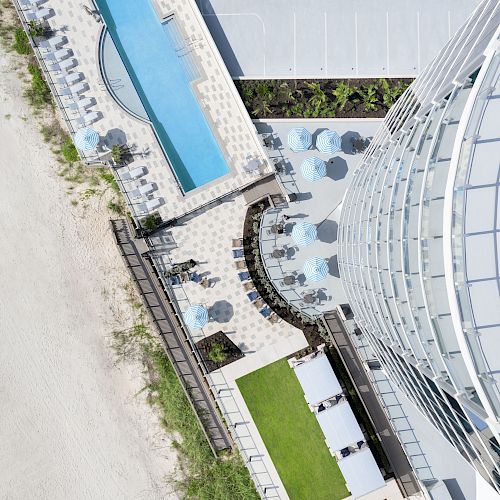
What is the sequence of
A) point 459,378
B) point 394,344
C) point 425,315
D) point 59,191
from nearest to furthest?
point 459,378 → point 425,315 → point 394,344 → point 59,191

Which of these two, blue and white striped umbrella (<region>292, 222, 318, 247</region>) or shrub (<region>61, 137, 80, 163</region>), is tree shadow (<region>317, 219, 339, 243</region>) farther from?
shrub (<region>61, 137, 80, 163</region>)

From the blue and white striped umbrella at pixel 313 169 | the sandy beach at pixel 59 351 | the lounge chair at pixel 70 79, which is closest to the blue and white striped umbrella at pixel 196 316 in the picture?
the sandy beach at pixel 59 351

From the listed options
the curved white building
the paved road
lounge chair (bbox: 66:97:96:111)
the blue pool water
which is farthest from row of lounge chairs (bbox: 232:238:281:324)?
lounge chair (bbox: 66:97:96:111)

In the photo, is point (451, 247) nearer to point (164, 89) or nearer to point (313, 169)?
point (313, 169)

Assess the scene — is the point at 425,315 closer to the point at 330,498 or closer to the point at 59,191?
the point at 330,498

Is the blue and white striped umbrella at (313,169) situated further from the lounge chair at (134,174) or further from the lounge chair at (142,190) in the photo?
the lounge chair at (134,174)

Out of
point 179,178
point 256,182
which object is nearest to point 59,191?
point 179,178

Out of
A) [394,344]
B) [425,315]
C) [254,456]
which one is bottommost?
[254,456]

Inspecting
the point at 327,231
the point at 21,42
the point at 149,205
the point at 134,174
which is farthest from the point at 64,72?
the point at 327,231
